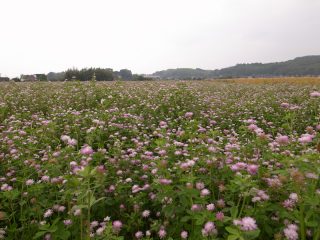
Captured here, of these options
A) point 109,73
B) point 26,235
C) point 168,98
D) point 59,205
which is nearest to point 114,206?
point 59,205

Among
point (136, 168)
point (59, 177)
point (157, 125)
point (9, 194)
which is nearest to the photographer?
point (9, 194)

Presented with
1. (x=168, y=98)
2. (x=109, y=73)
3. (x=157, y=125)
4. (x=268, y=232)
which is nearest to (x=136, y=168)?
(x=268, y=232)

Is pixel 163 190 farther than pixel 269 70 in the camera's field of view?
No

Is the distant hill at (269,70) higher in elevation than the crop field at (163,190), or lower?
lower

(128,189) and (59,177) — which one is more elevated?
(59,177)

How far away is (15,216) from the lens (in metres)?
3.17

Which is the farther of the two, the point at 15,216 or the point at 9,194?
the point at 15,216

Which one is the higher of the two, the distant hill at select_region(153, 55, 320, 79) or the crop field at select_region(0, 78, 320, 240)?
the crop field at select_region(0, 78, 320, 240)

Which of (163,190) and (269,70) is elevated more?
(163,190)

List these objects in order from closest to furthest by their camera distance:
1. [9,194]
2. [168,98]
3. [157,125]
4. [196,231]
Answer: [196,231] → [9,194] → [157,125] → [168,98]

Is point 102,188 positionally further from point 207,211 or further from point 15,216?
point 207,211

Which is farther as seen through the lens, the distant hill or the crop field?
the distant hill

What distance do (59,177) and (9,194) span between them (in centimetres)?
49

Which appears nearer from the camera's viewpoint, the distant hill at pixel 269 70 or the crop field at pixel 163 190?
the crop field at pixel 163 190
